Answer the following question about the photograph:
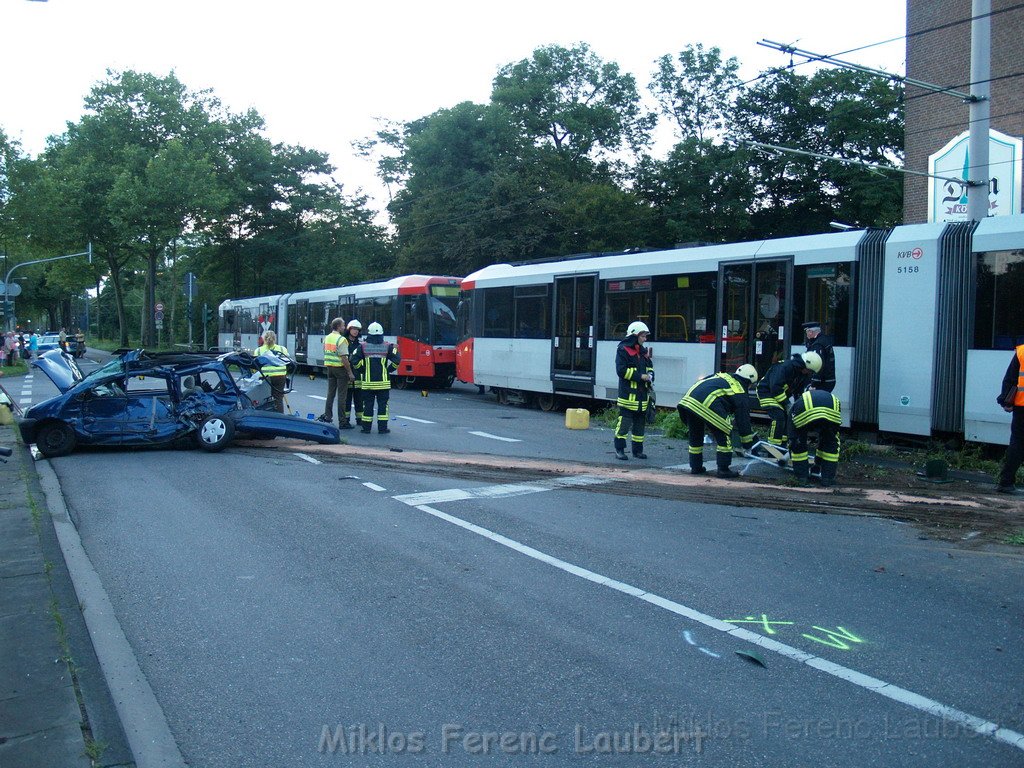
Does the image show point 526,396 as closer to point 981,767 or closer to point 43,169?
point 981,767

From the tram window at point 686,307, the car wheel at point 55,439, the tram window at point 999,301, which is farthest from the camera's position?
the tram window at point 686,307

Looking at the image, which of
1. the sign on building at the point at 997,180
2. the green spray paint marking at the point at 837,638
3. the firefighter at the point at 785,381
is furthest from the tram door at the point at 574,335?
the green spray paint marking at the point at 837,638

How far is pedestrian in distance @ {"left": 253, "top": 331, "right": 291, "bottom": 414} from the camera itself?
49.4 ft

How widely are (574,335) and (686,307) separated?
327 cm

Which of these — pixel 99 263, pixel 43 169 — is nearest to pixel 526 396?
pixel 43 169

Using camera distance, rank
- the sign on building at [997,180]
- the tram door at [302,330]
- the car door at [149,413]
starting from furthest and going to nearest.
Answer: the tram door at [302,330] → the sign on building at [997,180] → the car door at [149,413]

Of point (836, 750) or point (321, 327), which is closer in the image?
point (836, 750)

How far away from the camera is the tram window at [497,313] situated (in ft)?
69.0

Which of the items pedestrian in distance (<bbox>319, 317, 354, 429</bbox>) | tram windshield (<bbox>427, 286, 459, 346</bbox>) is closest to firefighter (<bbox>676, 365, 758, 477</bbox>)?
pedestrian in distance (<bbox>319, 317, 354, 429</bbox>)

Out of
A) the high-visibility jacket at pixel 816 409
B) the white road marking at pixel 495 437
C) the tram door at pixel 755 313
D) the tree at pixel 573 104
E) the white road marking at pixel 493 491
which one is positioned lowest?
the white road marking at pixel 493 491

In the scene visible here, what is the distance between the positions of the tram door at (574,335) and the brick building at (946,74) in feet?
45.1

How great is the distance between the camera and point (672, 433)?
15.2 meters

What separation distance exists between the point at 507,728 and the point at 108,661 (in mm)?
2326

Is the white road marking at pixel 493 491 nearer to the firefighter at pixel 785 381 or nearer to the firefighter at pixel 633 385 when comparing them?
the firefighter at pixel 633 385
